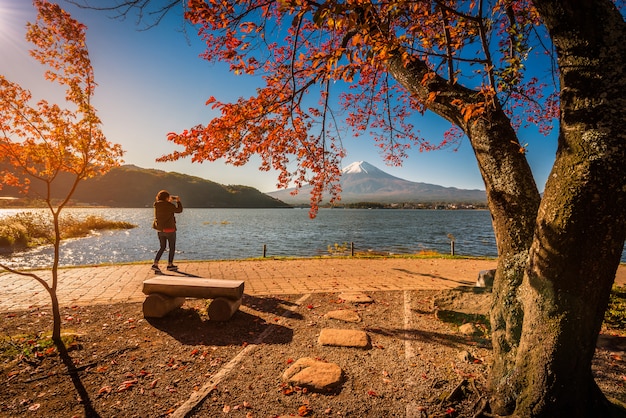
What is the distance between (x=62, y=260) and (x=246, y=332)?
21.9 m

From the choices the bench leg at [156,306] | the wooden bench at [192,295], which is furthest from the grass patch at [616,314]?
the bench leg at [156,306]

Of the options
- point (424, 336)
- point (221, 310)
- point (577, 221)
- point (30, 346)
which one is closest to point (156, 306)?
point (221, 310)

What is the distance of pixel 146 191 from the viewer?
169 m

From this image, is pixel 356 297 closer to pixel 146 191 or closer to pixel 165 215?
pixel 165 215

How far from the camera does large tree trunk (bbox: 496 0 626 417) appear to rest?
220 centimetres

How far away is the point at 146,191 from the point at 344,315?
190106mm

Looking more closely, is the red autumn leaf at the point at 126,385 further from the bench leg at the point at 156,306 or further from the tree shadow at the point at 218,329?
the bench leg at the point at 156,306

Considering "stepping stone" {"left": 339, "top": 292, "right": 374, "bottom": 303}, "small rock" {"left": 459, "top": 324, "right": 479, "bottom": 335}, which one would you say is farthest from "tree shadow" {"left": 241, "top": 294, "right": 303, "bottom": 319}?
"small rock" {"left": 459, "top": 324, "right": 479, "bottom": 335}

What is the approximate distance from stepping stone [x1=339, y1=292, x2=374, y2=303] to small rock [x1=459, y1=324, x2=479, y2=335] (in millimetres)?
2008

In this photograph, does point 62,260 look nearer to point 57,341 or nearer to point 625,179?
point 57,341

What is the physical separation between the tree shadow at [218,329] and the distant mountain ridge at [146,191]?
519ft

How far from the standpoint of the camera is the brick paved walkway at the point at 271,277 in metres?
7.02

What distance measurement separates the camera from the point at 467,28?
4.75 meters

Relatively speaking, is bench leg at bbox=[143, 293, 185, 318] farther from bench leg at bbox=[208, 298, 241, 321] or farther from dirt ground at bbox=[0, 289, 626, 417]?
bench leg at bbox=[208, 298, 241, 321]
